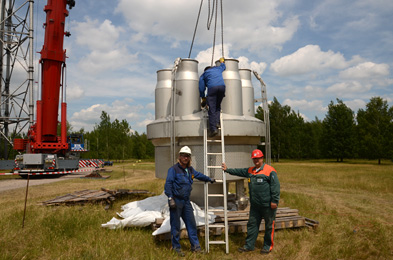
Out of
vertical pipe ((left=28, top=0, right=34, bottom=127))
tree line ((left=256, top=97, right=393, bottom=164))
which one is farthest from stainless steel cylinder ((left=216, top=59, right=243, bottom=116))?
tree line ((left=256, top=97, right=393, bottom=164))

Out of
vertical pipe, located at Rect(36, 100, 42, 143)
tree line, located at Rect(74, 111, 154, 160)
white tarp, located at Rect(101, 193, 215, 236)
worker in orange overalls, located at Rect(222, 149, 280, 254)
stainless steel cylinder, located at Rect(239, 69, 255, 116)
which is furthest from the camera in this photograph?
tree line, located at Rect(74, 111, 154, 160)

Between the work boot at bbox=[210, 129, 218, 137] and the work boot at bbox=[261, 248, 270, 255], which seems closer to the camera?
the work boot at bbox=[261, 248, 270, 255]

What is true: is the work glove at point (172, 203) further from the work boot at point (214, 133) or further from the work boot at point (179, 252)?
the work boot at point (214, 133)

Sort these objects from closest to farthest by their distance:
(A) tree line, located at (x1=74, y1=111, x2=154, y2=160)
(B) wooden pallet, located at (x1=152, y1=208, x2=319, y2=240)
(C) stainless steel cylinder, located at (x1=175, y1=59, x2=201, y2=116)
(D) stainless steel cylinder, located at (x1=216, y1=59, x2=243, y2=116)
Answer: (B) wooden pallet, located at (x1=152, y1=208, x2=319, y2=240) < (C) stainless steel cylinder, located at (x1=175, y1=59, x2=201, y2=116) < (D) stainless steel cylinder, located at (x1=216, y1=59, x2=243, y2=116) < (A) tree line, located at (x1=74, y1=111, x2=154, y2=160)

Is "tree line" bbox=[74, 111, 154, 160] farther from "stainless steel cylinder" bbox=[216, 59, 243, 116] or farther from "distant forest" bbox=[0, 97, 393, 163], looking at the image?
"stainless steel cylinder" bbox=[216, 59, 243, 116]

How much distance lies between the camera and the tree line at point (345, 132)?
38.9 metres

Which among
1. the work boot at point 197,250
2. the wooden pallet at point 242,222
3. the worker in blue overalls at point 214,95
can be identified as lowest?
the work boot at point 197,250

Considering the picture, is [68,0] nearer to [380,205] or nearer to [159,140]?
[159,140]

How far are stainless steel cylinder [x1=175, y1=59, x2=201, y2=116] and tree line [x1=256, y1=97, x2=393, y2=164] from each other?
39.1 m

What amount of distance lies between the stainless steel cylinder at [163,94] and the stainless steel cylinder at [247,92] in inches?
91.9

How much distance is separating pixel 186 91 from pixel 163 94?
0.90 meters

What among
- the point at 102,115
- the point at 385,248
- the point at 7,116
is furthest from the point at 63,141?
the point at 102,115

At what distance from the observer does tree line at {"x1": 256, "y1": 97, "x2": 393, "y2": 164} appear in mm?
38875

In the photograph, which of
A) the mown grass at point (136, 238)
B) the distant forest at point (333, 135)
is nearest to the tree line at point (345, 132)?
the distant forest at point (333, 135)
